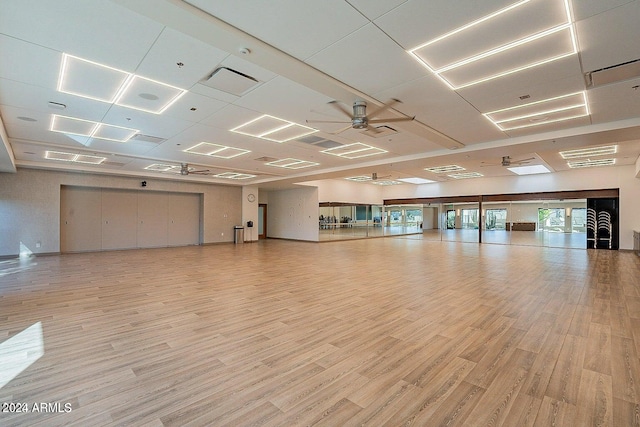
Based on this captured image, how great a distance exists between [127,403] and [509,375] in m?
3.27

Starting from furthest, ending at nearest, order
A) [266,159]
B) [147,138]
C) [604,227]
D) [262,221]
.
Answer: [262,221] < [604,227] < [266,159] < [147,138]

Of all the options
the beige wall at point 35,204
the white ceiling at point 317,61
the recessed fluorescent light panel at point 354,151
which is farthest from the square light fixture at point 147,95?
the beige wall at point 35,204

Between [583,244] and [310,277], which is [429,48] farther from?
[583,244]

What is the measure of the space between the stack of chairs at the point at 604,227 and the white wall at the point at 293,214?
42.0 feet

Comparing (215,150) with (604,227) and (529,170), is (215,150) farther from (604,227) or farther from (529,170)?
(604,227)

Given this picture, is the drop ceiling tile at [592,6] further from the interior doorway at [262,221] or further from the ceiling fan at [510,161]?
the interior doorway at [262,221]

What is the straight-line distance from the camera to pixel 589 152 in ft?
32.6

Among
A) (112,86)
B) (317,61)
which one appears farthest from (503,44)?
(112,86)

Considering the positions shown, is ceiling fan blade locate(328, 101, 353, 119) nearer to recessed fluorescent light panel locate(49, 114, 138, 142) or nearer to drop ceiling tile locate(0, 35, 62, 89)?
drop ceiling tile locate(0, 35, 62, 89)

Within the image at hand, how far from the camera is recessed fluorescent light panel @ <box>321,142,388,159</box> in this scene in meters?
A: 8.48

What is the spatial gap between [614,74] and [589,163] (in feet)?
33.6

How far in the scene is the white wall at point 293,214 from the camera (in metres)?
16.6

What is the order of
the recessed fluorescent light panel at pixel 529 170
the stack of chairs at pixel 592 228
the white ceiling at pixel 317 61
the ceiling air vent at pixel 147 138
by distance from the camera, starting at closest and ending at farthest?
1. the white ceiling at pixel 317 61
2. the ceiling air vent at pixel 147 138
3. the recessed fluorescent light panel at pixel 529 170
4. the stack of chairs at pixel 592 228

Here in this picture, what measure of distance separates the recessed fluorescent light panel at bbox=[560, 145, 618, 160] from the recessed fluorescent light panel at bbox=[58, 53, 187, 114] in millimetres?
11447
